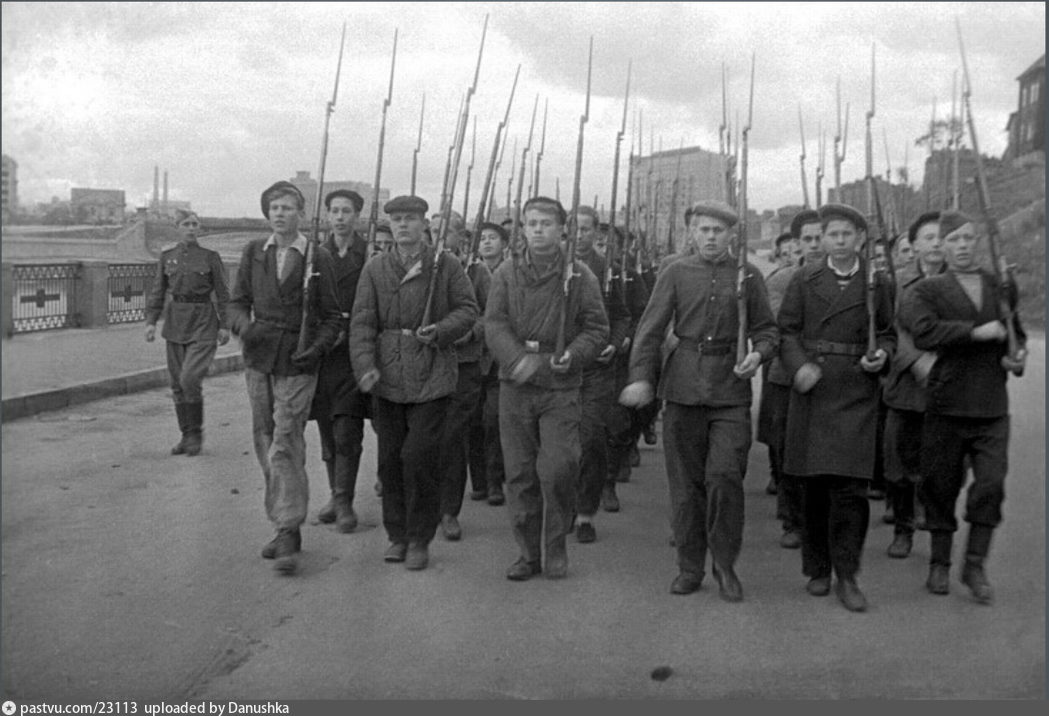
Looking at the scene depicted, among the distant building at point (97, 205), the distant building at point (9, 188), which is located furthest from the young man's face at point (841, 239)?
the distant building at point (9, 188)

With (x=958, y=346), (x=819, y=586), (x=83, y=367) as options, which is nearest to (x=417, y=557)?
(x=819, y=586)

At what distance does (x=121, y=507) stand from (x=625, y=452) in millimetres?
2680

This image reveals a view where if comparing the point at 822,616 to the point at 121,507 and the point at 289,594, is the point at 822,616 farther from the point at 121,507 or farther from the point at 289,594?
the point at 121,507

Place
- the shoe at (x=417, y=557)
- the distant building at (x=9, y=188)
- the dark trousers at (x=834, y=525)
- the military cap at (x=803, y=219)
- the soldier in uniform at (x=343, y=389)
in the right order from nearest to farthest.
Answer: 1. the distant building at (x=9, y=188)
2. the dark trousers at (x=834, y=525)
3. the shoe at (x=417, y=557)
4. the soldier in uniform at (x=343, y=389)
5. the military cap at (x=803, y=219)

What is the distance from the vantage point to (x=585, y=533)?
15.3 feet

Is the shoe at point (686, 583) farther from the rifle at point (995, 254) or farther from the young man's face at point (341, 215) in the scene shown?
the young man's face at point (341, 215)

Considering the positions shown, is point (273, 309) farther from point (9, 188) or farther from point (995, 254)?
point (995, 254)

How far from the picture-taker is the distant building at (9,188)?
129 inches

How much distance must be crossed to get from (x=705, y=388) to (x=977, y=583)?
1186mm

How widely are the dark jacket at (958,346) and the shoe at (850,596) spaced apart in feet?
2.37

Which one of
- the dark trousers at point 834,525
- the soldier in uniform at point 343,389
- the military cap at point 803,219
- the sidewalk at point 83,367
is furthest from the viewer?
the military cap at point 803,219

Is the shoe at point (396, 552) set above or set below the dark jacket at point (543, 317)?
below

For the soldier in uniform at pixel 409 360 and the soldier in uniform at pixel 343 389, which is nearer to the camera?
the soldier in uniform at pixel 409 360

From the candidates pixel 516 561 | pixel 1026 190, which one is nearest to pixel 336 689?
pixel 516 561
